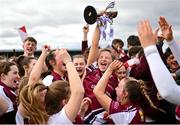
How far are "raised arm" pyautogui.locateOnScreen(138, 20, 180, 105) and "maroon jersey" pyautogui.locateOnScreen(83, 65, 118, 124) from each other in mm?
3004

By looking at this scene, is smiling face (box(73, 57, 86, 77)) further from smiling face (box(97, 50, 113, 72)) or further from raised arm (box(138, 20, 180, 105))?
raised arm (box(138, 20, 180, 105))

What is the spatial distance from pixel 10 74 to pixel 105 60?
61.0 inches

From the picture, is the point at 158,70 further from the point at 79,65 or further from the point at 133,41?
the point at 133,41

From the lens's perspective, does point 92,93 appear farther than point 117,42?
No

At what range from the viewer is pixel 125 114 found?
410 cm

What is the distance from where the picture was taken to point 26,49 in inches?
316

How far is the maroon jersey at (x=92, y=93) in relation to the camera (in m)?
5.43

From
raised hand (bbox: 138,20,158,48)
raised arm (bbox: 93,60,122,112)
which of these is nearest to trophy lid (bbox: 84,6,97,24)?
raised arm (bbox: 93,60,122,112)

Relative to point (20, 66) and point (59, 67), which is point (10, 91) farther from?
point (20, 66)

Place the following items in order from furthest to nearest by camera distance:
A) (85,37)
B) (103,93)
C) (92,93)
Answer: (85,37)
(92,93)
(103,93)

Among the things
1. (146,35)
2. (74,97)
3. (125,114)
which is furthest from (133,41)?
(146,35)

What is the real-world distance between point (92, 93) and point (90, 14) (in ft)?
5.20

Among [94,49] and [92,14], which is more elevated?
[92,14]

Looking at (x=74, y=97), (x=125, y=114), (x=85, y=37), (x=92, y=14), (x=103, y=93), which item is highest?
(x=92, y=14)
